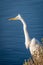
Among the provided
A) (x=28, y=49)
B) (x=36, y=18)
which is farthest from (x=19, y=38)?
(x=36, y=18)

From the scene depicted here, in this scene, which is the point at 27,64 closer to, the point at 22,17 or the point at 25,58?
the point at 25,58

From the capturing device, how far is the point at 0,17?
2.60 meters

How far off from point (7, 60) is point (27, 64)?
301 millimetres

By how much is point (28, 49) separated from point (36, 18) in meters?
0.41

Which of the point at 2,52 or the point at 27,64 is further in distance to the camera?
the point at 2,52

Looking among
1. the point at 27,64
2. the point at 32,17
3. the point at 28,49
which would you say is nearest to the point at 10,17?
the point at 32,17

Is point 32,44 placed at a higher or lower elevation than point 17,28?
lower

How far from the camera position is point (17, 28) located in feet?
8.33

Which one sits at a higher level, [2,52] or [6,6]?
[6,6]

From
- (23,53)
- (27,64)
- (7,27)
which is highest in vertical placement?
(7,27)

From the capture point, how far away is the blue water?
8.12 feet

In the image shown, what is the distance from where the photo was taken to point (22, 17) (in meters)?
2.51

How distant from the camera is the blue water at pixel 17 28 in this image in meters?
2.47

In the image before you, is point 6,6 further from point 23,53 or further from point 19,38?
point 23,53
